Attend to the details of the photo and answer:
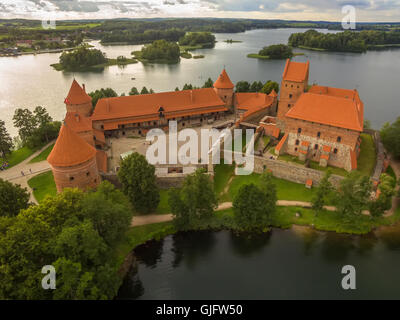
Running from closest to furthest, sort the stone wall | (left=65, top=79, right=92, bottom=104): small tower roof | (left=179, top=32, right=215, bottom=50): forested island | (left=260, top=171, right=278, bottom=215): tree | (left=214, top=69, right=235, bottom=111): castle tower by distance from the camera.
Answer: (left=260, top=171, right=278, bottom=215): tree, the stone wall, (left=65, top=79, right=92, bottom=104): small tower roof, (left=214, top=69, right=235, bottom=111): castle tower, (left=179, top=32, right=215, bottom=50): forested island

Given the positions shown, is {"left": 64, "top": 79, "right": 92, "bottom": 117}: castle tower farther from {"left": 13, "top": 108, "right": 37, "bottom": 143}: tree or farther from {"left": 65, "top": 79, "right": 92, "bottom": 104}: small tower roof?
{"left": 13, "top": 108, "right": 37, "bottom": 143}: tree

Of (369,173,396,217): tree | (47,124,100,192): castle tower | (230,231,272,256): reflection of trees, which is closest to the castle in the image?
(47,124,100,192): castle tower

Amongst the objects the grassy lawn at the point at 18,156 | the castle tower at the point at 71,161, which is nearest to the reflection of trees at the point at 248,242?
the castle tower at the point at 71,161

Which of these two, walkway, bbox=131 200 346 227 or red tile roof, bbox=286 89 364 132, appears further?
red tile roof, bbox=286 89 364 132

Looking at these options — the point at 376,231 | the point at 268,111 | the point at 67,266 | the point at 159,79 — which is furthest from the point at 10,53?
the point at 376,231

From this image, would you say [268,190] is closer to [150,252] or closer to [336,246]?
[336,246]

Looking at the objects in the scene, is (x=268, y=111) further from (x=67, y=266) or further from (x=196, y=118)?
(x=67, y=266)

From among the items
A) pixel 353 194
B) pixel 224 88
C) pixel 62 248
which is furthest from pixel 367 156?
pixel 62 248
